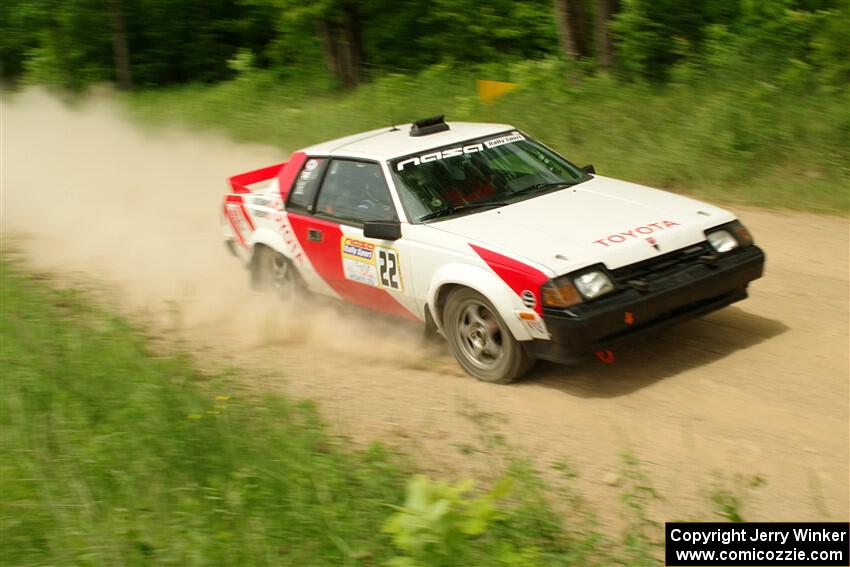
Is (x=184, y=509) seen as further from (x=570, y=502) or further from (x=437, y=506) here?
(x=570, y=502)

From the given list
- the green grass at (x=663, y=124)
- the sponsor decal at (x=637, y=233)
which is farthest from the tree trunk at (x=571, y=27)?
the sponsor decal at (x=637, y=233)

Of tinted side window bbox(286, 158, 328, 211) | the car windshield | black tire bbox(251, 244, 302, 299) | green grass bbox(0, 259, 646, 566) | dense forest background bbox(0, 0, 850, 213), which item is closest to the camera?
green grass bbox(0, 259, 646, 566)

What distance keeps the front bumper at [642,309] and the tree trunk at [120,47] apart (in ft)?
69.5

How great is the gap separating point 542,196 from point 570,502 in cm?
286

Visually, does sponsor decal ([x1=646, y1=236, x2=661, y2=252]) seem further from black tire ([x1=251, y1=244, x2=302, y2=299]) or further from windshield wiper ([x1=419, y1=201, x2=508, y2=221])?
black tire ([x1=251, y1=244, x2=302, y2=299])

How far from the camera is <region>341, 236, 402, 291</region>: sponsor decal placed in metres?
7.09

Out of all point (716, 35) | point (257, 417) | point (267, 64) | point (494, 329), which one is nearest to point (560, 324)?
point (494, 329)

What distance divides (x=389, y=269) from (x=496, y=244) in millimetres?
1058

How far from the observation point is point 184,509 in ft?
15.3

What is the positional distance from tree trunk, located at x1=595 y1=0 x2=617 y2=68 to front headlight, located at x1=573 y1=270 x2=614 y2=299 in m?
9.20

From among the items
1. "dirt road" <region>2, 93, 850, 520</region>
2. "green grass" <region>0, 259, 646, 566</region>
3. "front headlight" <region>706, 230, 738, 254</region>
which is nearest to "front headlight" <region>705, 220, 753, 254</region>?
"front headlight" <region>706, 230, 738, 254</region>

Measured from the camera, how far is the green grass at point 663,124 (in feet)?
35.4

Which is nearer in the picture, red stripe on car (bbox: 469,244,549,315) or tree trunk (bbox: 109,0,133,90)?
red stripe on car (bbox: 469,244,549,315)

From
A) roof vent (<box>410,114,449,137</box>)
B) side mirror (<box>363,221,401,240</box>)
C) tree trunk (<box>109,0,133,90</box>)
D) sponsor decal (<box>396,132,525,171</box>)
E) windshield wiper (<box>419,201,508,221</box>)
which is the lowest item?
tree trunk (<box>109,0,133,90</box>)
